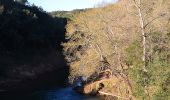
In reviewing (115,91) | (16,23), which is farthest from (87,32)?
(16,23)

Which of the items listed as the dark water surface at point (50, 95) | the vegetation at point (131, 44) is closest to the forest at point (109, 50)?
the vegetation at point (131, 44)

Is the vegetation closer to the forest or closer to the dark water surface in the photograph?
the forest

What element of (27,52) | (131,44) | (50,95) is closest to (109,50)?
(131,44)

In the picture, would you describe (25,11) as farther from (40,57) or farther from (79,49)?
(79,49)

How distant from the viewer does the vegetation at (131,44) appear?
28562mm

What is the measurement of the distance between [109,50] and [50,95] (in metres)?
14.8

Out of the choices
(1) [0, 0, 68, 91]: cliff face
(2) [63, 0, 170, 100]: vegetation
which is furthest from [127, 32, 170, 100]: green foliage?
(1) [0, 0, 68, 91]: cliff face

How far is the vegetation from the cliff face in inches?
728

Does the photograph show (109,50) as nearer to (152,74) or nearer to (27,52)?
(152,74)

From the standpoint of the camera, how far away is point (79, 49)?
45406 millimetres

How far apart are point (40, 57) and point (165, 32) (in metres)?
47.4

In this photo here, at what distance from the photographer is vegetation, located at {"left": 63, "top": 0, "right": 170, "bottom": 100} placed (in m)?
28.6

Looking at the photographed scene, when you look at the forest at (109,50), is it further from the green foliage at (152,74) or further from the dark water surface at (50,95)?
the dark water surface at (50,95)

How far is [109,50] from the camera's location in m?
38.2
